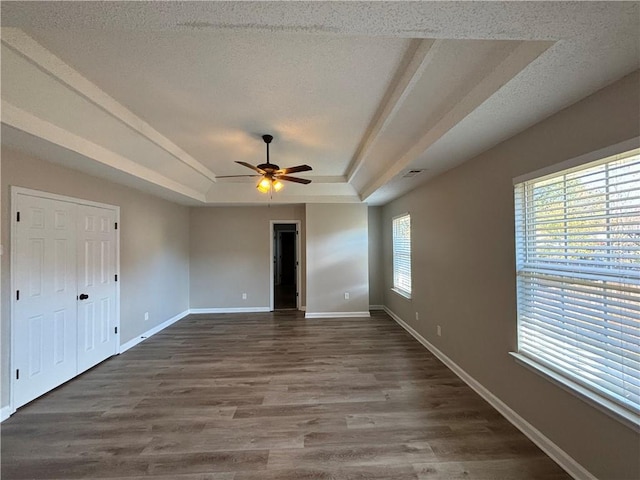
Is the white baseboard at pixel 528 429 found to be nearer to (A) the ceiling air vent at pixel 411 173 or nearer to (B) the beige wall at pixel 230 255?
(A) the ceiling air vent at pixel 411 173

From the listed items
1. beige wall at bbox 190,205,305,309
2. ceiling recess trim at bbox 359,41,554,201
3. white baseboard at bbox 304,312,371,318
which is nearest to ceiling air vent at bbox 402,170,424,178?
ceiling recess trim at bbox 359,41,554,201

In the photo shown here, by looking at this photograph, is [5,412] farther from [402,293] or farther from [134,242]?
[402,293]

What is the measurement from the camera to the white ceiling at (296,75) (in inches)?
43.1

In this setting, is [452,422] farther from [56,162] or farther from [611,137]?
[56,162]

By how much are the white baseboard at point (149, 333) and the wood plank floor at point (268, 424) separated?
12.4 inches

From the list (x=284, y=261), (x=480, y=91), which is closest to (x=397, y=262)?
(x=480, y=91)

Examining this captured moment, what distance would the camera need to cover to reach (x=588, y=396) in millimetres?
1632

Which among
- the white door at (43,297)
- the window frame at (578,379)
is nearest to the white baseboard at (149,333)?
the white door at (43,297)

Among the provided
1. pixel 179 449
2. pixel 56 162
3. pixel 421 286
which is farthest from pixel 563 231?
pixel 56 162

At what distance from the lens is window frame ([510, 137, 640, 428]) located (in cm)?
146

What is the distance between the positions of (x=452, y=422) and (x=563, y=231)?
5.59 feet

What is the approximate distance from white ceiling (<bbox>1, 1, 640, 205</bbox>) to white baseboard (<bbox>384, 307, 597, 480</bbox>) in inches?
88.8

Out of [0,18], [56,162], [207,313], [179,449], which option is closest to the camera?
[0,18]

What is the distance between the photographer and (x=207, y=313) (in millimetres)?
6074
